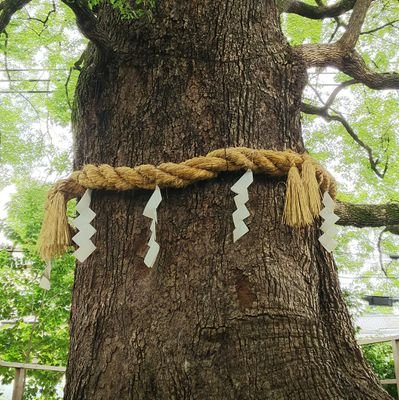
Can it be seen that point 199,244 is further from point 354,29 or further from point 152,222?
point 354,29

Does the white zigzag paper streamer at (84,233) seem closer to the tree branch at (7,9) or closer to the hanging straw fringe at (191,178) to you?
the hanging straw fringe at (191,178)

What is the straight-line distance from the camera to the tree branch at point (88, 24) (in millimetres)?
880

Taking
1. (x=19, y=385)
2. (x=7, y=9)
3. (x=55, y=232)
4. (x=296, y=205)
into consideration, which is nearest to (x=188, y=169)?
(x=296, y=205)

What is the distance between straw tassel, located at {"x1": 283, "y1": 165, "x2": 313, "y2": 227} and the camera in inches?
37.2

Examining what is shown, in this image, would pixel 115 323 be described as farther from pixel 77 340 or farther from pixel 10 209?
pixel 10 209

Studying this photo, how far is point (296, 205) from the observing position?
0.96m

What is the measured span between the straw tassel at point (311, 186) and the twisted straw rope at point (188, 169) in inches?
1.2

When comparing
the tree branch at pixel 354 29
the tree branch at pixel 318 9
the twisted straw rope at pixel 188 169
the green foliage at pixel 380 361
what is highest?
the tree branch at pixel 318 9

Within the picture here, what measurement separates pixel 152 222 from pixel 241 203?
0.20 metres

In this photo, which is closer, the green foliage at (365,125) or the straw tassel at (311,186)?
the straw tassel at (311,186)

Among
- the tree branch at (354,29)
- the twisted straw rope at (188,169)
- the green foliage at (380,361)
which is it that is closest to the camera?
the twisted straw rope at (188,169)

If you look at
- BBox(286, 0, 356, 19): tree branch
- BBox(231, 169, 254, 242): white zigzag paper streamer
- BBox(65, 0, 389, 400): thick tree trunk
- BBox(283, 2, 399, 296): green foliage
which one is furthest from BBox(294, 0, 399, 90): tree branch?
BBox(283, 2, 399, 296): green foliage

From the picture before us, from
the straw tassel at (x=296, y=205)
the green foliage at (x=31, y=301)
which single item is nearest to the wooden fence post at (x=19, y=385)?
the green foliage at (x=31, y=301)

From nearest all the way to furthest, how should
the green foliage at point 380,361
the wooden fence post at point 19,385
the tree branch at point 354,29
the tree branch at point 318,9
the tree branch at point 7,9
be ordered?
the tree branch at point 7,9 → the tree branch at point 354,29 → the tree branch at point 318,9 → the wooden fence post at point 19,385 → the green foliage at point 380,361
